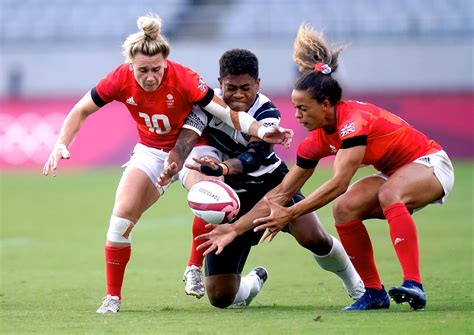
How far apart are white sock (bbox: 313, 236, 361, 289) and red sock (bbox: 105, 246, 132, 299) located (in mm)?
1660

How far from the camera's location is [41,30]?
3250cm

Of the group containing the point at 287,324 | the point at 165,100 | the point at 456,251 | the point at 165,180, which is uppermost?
the point at 165,100

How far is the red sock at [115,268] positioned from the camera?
27.4ft

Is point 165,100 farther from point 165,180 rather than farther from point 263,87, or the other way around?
point 263,87

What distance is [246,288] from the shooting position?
352 inches

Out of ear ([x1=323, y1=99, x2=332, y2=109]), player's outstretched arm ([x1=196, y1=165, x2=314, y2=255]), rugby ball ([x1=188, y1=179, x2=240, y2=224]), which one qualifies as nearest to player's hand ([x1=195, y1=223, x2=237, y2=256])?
player's outstretched arm ([x1=196, y1=165, x2=314, y2=255])

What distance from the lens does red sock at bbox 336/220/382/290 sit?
8.00 m

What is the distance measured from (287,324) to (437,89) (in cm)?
2486

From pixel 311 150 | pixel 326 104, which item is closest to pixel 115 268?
pixel 311 150

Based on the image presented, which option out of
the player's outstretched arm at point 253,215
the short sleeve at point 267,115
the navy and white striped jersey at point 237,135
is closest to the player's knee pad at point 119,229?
the player's outstretched arm at point 253,215

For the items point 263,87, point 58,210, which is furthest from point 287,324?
point 263,87

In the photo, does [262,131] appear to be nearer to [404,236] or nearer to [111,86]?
[111,86]

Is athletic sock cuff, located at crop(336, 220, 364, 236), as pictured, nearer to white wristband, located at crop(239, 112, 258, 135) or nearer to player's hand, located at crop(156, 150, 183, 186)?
white wristband, located at crop(239, 112, 258, 135)

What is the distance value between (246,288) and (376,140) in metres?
1.96
